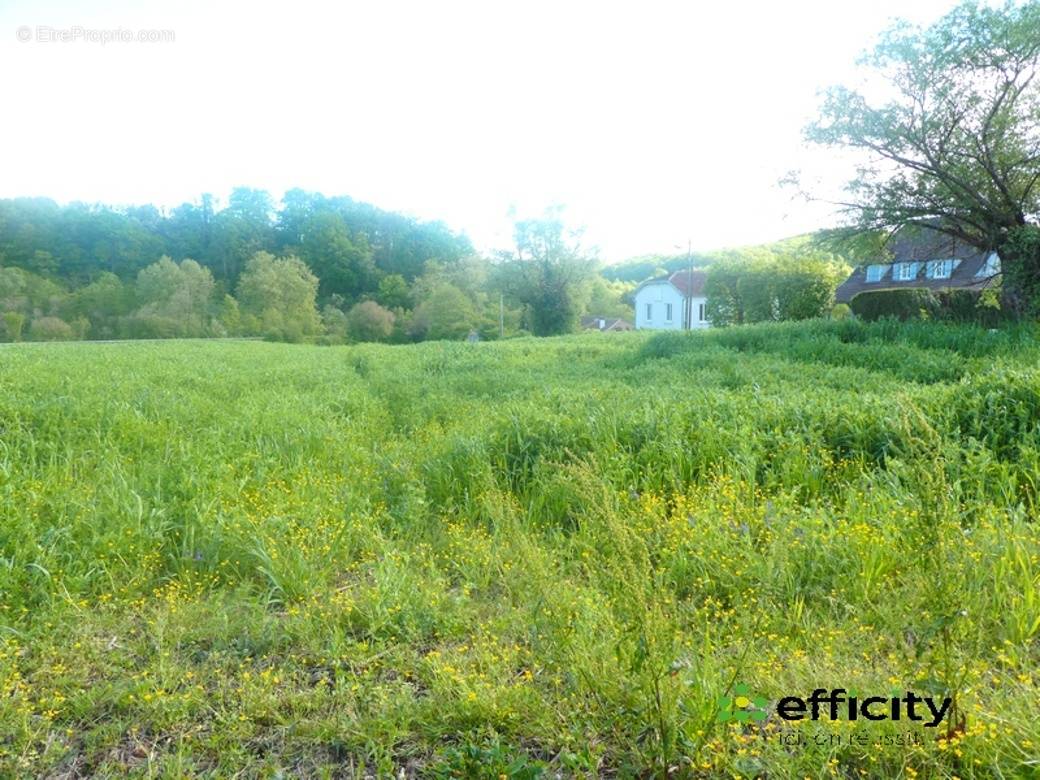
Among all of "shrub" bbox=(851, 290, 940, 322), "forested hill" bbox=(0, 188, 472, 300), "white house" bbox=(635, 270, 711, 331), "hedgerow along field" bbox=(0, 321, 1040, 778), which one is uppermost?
"forested hill" bbox=(0, 188, 472, 300)

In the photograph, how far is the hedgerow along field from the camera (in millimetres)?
1986

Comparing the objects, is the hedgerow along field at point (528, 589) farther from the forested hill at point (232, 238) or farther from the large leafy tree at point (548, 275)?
the forested hill at point (232, 238)

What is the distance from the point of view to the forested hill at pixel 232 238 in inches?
2248

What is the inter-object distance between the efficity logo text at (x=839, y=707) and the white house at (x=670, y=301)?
Answer: 5543cm

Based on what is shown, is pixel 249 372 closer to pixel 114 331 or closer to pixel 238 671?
pixel 238 671

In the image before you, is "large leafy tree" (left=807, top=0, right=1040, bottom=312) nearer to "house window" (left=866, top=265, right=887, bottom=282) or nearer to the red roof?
"house window" (left=866, top=265, right=887, bottom=282)

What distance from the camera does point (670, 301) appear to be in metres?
56.9

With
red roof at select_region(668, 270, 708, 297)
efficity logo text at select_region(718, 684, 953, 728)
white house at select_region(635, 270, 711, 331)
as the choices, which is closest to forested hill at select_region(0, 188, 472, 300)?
white house at select_region(635, 270, 711, 331)

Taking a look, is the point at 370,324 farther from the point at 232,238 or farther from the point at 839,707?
the point at 839,707

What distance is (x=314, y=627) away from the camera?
285cm

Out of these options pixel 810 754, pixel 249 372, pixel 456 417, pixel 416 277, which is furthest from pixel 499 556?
pixel 416 277

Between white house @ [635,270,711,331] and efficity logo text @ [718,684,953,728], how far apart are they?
5543cm

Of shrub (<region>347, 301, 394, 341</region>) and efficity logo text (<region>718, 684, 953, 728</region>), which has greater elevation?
shrub (<region>347, 301, 394, 341</region>)

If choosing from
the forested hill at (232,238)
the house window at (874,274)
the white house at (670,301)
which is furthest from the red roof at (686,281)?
the forested hill at (232,238)
